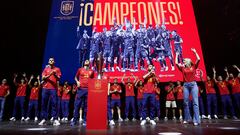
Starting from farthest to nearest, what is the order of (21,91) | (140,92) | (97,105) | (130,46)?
(21,91)
(140,92)
(130,46)
(97,105)

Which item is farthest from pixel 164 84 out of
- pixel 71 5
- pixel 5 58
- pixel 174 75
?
pixel 5 58

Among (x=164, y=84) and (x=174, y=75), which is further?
(x=164, y=84)

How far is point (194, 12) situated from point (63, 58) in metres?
6.61

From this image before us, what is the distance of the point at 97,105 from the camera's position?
4473 millimetres

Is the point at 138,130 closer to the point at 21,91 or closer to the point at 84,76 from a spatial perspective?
the point at 84,76

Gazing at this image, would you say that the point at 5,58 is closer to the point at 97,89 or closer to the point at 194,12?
the point at 97,89

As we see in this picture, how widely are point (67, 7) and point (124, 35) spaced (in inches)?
123

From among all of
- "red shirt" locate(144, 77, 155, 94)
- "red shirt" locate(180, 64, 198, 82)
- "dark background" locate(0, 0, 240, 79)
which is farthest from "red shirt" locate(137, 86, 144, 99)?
"red shirt" locate(180, 64, 198, 82)

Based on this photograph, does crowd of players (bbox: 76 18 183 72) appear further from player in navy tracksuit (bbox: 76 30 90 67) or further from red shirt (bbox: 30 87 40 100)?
red shirt (bbox: 30 87 40 100)

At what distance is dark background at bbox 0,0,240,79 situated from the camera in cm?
944

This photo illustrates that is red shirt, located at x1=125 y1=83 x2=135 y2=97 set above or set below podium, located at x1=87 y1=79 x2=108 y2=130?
above

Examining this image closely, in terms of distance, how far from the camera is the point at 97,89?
4527 millimetres

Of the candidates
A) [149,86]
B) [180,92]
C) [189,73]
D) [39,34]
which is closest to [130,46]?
[180,92]

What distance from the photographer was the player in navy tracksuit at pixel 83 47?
880cm
